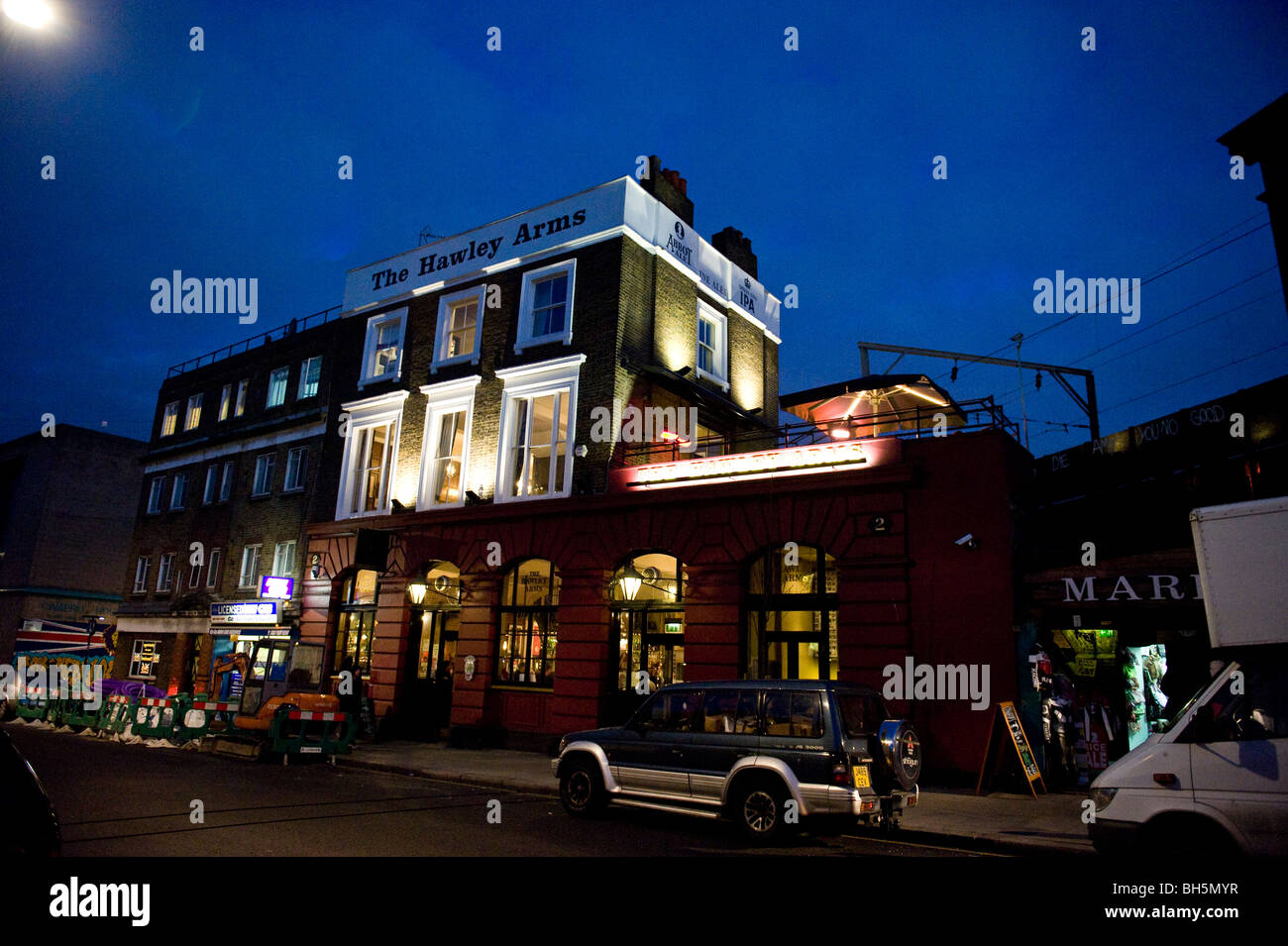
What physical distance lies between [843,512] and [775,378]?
462 inches

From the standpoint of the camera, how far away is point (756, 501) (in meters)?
17.3

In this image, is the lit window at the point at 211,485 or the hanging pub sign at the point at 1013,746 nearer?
the hanging pub sign at the point at 1013,746

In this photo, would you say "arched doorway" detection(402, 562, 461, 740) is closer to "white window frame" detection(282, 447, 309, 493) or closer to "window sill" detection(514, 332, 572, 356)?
"window sill" detection(514, 332, 572, 356)

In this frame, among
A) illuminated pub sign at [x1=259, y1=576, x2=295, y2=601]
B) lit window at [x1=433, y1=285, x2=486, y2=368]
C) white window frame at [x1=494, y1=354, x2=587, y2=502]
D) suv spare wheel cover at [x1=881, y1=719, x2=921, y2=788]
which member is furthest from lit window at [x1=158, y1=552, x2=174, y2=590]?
suv spare wheel cover at [x1=881, y1=719, x2=921, y2=788]

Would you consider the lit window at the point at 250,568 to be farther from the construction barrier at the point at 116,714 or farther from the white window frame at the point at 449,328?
the white window frame at the point at 449,328

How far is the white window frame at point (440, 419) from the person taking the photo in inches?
886

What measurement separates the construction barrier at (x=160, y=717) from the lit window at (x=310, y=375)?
12.3m

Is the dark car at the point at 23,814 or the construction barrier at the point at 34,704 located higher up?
the dark car at the point at 23,814

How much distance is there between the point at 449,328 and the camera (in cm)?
2425

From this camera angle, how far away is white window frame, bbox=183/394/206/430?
33156mm

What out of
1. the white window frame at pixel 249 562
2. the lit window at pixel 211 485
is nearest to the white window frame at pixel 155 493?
the lit window at pixel 211 485

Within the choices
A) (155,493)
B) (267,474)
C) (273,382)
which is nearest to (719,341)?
(267,474)

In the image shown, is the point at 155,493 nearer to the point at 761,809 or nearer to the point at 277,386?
the point at 277,386

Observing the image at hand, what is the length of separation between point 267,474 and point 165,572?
25.0 feet
